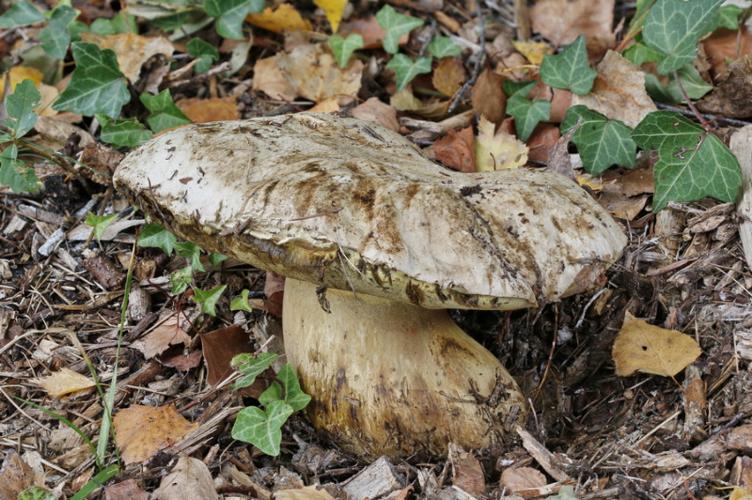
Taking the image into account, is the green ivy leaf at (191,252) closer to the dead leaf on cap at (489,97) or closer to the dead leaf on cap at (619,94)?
the dead leaf on cap at (489,97)

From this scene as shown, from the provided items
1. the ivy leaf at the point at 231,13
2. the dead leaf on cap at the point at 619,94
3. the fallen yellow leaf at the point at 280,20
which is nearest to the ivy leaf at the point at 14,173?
the ivy leaf at the point at 231,13

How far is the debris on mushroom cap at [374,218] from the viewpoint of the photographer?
1.87 m

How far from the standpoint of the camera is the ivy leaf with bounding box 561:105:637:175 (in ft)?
9.73

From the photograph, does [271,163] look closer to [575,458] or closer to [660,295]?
[575,458]

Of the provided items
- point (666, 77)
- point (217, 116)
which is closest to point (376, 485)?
point (217, 116)

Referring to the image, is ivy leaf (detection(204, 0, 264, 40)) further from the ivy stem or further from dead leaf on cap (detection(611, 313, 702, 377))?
dead leaf on cap (detection(611, 313, 702, 377))

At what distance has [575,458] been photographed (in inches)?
91.7

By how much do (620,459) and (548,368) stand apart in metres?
0.43

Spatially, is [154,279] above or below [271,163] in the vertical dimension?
below

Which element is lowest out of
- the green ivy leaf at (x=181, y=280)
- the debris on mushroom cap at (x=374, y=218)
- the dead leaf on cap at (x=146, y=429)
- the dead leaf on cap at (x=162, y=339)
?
the dead leaf on cap at (x=162, y=339)

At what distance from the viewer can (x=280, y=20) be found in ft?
12.4

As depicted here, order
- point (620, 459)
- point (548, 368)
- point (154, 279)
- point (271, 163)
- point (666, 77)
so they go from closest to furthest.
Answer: point (271, 163) → point (620, 459) → point (548, 368) → point (154, 279) → point (666, 77)

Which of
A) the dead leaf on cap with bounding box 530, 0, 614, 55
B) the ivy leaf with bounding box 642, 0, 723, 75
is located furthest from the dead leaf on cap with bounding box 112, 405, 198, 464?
the dead leaf on cap with bounding box 530, 0, 614, 55

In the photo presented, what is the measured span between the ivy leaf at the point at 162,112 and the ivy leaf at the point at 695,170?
1.82 m
